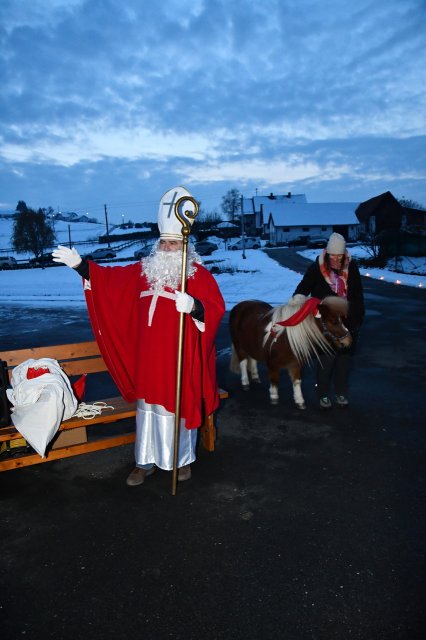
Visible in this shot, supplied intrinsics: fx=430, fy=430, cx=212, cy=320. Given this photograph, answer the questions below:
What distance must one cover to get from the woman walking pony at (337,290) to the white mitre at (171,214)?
2088 mm

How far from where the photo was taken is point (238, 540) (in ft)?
10.5

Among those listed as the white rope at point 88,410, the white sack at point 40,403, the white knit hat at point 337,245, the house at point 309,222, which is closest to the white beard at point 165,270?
the white sack at point 40,403

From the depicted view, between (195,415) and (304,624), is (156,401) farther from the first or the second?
(304,624)

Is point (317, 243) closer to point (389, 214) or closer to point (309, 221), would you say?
point (389, 214)

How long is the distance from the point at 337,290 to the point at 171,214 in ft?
8.10

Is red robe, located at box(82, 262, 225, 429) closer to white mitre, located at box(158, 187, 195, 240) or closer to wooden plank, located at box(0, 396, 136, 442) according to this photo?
wooden plank, located at box(0, 396, 136, 442)

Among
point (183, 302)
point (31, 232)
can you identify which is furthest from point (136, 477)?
point (31, 232)

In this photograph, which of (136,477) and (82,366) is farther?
(82,366)

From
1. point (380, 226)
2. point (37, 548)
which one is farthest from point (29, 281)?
point (380, 226)

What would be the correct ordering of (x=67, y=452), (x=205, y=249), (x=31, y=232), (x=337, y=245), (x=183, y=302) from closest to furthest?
Answer: (x=183, y=302)
(x=67, y=452)
(x=337, y=245)
(x=205, y=249)
(x=31, y=232)

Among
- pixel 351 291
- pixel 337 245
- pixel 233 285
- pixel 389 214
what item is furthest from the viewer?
pixel 389 214

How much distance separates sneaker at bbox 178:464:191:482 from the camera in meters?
4.06

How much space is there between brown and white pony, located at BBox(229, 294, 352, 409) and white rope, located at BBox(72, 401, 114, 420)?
223 centimetres

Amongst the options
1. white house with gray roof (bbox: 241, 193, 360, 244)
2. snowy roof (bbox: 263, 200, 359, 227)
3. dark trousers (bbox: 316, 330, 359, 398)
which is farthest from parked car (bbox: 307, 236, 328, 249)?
dark trousers (bbox: 316, 330, 359, 398)
